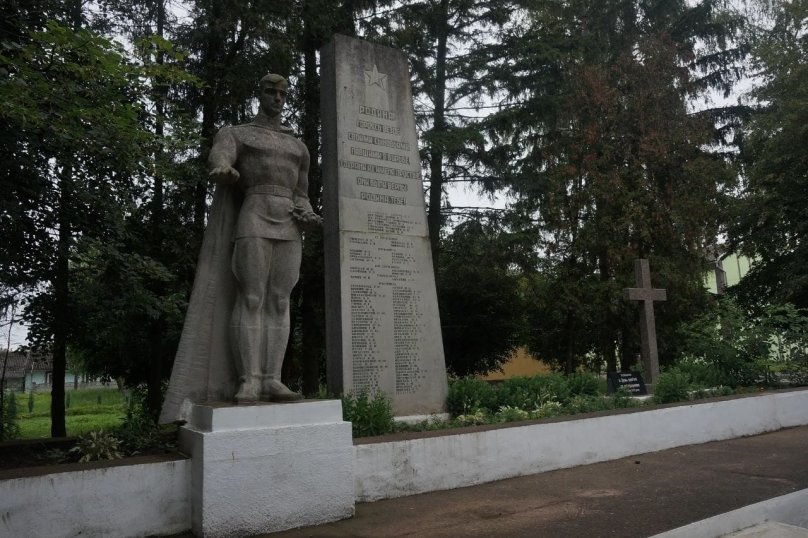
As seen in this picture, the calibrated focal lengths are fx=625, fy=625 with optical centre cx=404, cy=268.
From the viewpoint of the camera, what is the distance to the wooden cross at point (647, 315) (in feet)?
39.6

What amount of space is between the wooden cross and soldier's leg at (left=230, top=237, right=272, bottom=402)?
878 cm

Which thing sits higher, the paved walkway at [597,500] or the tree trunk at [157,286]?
the tree trunk at [157,286]

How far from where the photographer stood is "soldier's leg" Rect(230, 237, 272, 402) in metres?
4.93

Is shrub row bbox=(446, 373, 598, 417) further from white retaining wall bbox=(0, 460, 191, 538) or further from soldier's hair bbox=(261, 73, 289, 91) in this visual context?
soldier's hair bbox=(261, 73, 289, 91)

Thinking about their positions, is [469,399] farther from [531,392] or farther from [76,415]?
[76,415]

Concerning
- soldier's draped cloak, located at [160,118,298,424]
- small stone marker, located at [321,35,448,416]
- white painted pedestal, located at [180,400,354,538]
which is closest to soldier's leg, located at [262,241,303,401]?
soldier's draped cloak, located at [160,118,298,424]

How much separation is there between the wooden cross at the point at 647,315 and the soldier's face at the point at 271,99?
8.62 m

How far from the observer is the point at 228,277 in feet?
17.1

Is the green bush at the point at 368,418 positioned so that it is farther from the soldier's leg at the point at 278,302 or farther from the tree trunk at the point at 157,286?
the tree trunk at the point at 157,286

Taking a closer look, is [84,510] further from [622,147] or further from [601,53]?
[601,53]

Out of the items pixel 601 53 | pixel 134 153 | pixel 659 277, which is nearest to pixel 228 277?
pixel 134 153

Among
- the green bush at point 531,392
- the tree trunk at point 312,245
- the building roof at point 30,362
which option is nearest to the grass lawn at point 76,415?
the building roof at point 30,362

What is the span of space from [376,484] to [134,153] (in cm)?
553

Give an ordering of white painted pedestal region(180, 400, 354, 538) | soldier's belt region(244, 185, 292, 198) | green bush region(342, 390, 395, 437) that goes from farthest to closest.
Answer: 1. green bush region(342, 390, 395, 437)
2. soldier's belt region(244, 185, 292, 198)
3. white painted pedestal region(180, 400, 354, 538)
